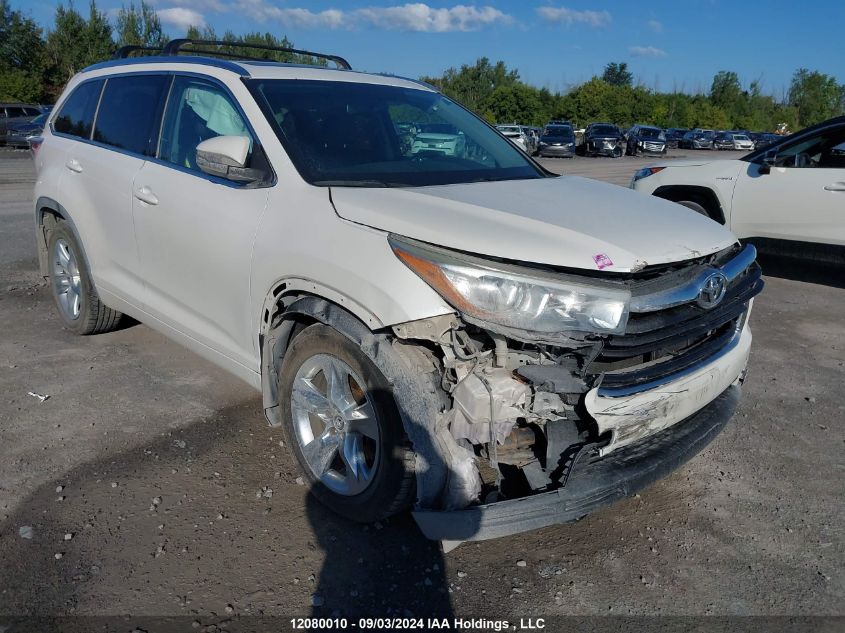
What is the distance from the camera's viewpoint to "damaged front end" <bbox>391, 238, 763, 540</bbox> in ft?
7.79

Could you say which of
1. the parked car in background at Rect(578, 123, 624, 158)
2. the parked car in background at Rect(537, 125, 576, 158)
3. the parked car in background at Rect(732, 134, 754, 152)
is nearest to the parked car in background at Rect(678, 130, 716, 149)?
the parked car in background at Rect(732, 134, 754, 152)

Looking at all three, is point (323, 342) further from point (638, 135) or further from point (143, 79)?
point (638, 135)

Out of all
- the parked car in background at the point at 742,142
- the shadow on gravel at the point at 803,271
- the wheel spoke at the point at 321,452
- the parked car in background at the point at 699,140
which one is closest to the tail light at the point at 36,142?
the wheel spoke at the point at 321,452

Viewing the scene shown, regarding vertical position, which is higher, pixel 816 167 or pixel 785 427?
pixel 816 167

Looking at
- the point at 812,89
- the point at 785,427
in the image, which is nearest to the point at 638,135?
the point at 785,427

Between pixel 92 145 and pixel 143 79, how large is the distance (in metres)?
0.65

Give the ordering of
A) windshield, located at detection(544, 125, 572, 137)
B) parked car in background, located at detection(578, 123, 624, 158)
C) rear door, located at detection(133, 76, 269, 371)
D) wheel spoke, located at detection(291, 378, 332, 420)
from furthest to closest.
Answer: parked car in background, located at detection(578, 123, 624, 158) → windshield, located at detection(544, 125, 572, 137) → rear door, located at detection(133, 76, 269, 371) → wheel spoke, located at detection(291, 378, 332, 420)

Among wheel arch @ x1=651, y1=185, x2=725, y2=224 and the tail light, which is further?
wheel arch @ x1=651, y1=185, x2=725, y2=224

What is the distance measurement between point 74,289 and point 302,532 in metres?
3.23

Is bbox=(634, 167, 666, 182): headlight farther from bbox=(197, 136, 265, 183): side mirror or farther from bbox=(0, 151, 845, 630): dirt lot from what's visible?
bbox=(197, 136, 265, 183): side mirror

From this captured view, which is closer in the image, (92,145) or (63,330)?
(92,145)

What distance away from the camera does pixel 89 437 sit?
12.3 ft

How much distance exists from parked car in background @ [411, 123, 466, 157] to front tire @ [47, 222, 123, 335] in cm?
250

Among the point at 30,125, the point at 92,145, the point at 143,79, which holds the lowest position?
the point at 30,125
